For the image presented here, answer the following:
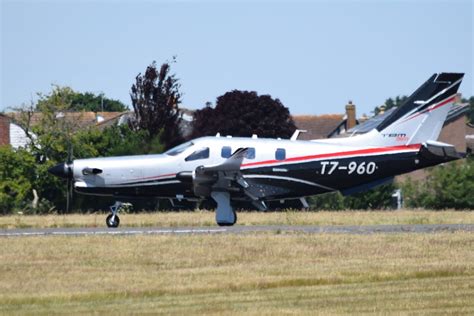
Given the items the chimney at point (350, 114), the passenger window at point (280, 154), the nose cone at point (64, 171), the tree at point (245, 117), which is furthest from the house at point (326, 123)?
the nose cone at point (64, 171)

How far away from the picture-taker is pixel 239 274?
1891 cm

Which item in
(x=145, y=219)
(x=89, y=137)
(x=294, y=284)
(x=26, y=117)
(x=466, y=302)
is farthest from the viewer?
(x=26, y=117)

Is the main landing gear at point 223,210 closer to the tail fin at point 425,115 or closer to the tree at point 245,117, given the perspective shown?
the tail fin at point 425,115

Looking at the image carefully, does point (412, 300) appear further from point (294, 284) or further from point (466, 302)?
point (294, 284)

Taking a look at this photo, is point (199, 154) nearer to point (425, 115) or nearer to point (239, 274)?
point (425, 115)

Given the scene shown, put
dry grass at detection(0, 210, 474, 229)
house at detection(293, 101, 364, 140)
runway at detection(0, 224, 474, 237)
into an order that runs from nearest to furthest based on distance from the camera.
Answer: runway at detection(0, 224, 474, 237) → dry grass at detection(0, 210, 474, 229) → house at detection(293, 101, 364, 140)

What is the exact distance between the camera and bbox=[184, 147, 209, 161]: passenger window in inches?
1206

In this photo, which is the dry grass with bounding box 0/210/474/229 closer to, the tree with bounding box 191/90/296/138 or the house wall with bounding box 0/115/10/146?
the tree with bounding box 191/90/296/138

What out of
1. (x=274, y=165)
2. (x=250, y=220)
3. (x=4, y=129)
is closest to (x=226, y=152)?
(x=274, y=165)

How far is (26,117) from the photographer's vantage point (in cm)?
6012

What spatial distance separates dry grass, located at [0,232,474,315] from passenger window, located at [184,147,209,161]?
5168 millimetres

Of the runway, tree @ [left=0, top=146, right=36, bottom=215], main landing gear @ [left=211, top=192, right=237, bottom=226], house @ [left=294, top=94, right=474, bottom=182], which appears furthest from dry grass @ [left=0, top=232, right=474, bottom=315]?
house @ [left=294, top=94, right=474, bottom=182]

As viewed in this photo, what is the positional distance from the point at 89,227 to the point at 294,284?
1392 centimetres

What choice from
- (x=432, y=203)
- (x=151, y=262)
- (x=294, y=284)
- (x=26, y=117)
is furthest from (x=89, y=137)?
(x=294, y=284)
